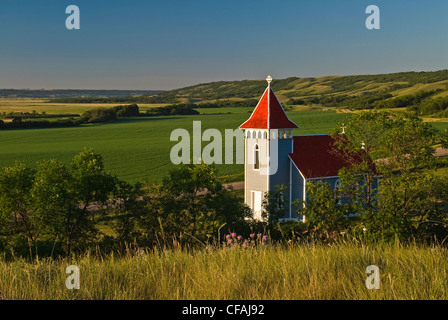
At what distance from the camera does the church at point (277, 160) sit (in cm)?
4284

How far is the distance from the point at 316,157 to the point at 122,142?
190 ft

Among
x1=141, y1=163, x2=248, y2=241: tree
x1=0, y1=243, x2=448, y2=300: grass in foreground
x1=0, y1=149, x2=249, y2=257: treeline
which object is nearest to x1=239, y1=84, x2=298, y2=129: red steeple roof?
x1=0, y1=149, x2=249, y2=257: treeline

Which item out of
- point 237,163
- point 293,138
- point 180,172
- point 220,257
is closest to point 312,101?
point 237,163

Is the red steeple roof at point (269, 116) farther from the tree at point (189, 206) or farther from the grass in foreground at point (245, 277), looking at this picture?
the grass in foreground at point (245, 277)

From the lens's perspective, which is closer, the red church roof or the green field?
the red church roof

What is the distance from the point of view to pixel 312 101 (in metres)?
198

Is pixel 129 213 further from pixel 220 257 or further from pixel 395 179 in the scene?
pixel 220 257

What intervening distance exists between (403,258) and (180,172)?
27.6 metres

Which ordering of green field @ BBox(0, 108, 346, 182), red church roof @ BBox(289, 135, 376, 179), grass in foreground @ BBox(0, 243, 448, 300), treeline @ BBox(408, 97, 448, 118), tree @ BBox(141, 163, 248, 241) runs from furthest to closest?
1. treeline @ BBox(408, 97, 448, 118)
2. green field @ BBox(0, 108, 346, 182)
3. red church roof @ BBox(289, 135, 376, 179)
4. tree @ BBox(141, 163, 248, 241)
5. grass in foreground @ BBox(0, 243, 448, 300)

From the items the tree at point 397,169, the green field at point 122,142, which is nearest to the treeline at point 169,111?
the green field at point 122,142

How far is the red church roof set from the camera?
42.8m

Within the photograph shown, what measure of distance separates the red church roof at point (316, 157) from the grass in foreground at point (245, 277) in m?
35.5

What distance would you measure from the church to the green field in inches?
725

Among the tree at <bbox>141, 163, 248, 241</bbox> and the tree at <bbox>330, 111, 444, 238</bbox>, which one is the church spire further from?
the tree at <bbox>141, 163, 248, 241</bbox>
